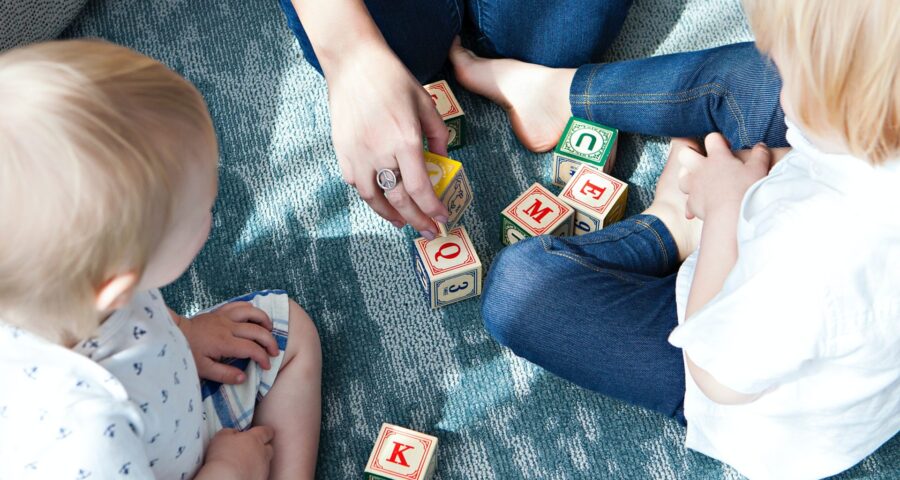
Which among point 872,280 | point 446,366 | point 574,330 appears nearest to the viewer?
point 872,280

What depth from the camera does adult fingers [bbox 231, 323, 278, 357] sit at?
3.36 ft

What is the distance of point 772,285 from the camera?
74 centimetres

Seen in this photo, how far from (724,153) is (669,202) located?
0.13 metres

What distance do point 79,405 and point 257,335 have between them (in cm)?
32

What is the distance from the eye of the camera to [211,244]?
1265 mm

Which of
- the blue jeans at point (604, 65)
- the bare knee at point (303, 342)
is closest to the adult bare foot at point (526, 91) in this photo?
the blue jeans at point (604, 65)

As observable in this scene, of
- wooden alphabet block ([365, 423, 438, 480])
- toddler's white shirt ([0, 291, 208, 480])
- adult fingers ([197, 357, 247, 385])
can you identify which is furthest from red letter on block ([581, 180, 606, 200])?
toddler's white shirt ([0, 291, 208, 480])

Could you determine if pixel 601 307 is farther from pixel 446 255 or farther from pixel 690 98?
pixel 690 98

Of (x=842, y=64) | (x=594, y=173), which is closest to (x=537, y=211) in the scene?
(x=594, y=173)

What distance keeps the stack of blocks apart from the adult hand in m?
0.24

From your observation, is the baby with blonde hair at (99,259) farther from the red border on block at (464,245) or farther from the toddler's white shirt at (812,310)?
the toddler's white shirt at (812,310)

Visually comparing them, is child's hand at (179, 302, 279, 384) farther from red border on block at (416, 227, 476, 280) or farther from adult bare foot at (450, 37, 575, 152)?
adult bare foot at (450, 37, 575, 152)

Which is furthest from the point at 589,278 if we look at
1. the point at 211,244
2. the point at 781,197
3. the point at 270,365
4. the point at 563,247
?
the point at 211,244

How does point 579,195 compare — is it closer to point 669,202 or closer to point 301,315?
point 669,202
